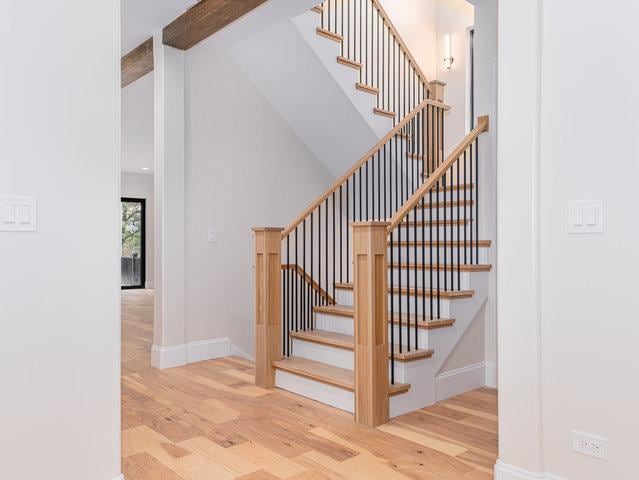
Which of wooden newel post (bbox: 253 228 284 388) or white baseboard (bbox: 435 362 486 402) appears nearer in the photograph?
white baseboard (bbox: 435 362 486 402)

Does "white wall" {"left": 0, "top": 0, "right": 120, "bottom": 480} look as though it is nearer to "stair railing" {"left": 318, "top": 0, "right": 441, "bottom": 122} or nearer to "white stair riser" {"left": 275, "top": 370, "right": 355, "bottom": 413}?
"white stair riser" {"left": 275, "top": 370, "right": 355, "bottom": 413}

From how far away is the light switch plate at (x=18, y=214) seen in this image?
5.48 ft

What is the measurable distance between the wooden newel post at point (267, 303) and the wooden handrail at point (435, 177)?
90 centimetres

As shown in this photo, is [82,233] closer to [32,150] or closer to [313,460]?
[32,150]

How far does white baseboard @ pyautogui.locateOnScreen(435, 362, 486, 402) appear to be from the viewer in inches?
132

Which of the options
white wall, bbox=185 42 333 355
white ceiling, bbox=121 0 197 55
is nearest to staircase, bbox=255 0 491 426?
white wall, bbox=185 42 333 355

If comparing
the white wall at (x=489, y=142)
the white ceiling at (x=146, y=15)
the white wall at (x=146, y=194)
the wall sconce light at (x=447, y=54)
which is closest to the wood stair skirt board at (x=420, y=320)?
the white wall at (x=489, y=142)

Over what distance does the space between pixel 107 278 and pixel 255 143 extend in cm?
319

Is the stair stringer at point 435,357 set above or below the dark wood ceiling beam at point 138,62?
below

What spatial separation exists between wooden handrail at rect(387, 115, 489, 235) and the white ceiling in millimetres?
2208

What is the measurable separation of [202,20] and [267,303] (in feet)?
7.08
